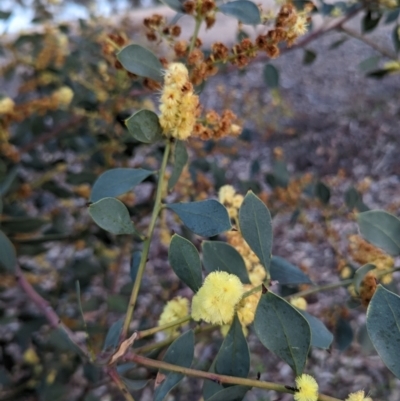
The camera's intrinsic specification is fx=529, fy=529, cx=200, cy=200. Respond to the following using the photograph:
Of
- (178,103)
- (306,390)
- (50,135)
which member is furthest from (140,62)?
(50,135)

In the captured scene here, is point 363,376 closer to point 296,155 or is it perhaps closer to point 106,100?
point 106,100

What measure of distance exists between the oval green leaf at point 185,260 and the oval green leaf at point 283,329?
102 mm

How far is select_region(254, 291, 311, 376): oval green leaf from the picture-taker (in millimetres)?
477

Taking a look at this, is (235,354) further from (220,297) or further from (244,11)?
(244,11)

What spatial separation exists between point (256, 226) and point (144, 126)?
0.58 feet

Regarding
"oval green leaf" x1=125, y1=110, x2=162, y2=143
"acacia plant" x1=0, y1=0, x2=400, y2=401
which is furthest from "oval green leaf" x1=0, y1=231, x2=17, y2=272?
"oval green leaf" x1=125, y1=110, x2=162, y2=143

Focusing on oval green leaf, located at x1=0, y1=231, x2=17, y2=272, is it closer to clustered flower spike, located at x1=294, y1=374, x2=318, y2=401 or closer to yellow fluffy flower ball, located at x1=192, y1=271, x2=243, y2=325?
yellow fluffy flower ball, located at x1=192, y1=271, x2=243, y2=325

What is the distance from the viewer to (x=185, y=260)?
56 cm

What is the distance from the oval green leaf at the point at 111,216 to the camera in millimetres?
580

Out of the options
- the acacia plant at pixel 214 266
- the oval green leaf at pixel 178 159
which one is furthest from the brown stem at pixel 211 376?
the oval green leaf at pixel 178 159

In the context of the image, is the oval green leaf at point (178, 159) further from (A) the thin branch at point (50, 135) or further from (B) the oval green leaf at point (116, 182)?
(A) the thin branch at point (50, 135)

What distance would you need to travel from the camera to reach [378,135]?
120 inches

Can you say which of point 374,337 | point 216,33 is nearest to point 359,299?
point 374,337

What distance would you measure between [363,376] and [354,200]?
3.06ft
